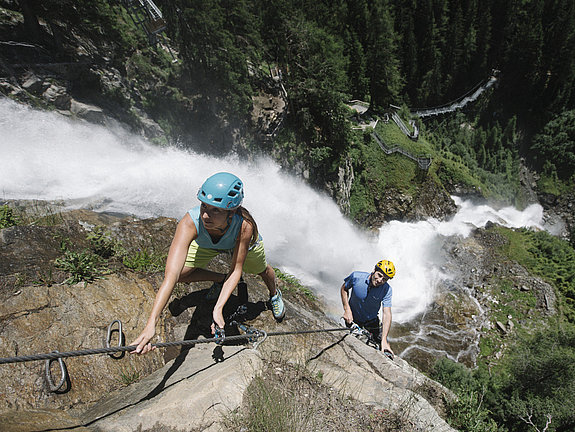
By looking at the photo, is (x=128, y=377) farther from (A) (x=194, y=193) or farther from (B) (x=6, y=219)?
(A) (x=194, y=193)

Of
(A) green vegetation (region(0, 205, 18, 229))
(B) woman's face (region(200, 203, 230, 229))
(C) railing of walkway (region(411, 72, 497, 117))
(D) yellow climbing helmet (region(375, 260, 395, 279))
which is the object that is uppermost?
(C) railing of walkway (region(411, 72, 497, 117))

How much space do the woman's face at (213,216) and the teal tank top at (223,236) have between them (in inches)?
2.5

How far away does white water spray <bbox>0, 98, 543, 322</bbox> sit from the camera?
8.76 m

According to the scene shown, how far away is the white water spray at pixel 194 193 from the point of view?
876 cm

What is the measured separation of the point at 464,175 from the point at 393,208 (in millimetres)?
9631

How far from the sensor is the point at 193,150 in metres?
15.2

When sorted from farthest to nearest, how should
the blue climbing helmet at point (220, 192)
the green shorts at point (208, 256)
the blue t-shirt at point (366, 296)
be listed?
the blue t-shirt at point (366, 296) → the green shorts at point (208, 256) → the blue climbing helmet at point (220, 192)

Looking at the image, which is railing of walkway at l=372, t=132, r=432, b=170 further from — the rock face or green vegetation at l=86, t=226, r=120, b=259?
green vegetation at l=86, t=226, r=120, b=259

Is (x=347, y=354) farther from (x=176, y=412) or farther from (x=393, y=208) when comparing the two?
(x=393, y=208)

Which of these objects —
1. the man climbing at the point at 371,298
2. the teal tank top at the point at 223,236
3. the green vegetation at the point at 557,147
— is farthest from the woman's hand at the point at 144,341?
the green vegetation at the point at 557,147

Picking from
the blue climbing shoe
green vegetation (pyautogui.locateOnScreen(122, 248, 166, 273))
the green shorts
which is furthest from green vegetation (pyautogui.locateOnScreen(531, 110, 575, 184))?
green vegetation (pyautogui.locateOnScreen(122, 248, 166, 273))

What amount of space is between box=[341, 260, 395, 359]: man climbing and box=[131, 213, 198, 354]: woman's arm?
267 centimetres

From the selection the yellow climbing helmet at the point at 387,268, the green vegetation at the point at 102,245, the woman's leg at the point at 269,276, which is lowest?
the green vegetation at the point at 102,245

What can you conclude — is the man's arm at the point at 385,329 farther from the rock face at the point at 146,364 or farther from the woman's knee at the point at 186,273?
the woman's knee at the point at 186,273
